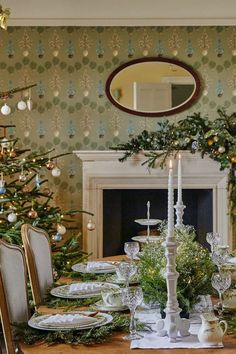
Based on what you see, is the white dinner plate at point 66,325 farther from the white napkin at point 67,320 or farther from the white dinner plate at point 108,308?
the white dinner plate at point 108,308

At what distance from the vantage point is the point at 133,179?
17.6ft

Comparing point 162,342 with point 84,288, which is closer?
point 162,342

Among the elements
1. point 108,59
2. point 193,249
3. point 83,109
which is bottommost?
point 193,249

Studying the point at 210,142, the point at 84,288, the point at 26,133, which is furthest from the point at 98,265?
the point at 26,133

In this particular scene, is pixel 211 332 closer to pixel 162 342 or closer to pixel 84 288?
pixel 162 342

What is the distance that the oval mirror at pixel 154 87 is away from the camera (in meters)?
5.48

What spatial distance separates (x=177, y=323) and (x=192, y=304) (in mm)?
319

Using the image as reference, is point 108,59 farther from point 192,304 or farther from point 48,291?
point 192,304

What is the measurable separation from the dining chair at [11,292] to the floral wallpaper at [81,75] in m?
3.00

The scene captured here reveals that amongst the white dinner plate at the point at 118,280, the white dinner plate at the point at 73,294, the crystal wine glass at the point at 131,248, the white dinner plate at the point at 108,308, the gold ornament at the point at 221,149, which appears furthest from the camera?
the gold ornament at the point at 221,149

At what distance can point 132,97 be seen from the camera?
18.0 ft

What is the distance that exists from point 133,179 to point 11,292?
311 centimetres

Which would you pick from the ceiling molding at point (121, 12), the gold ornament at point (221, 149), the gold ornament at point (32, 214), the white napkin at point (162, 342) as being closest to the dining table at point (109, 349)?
the white napkin at point (162, 342)

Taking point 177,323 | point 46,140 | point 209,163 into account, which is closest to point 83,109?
point 46,140
